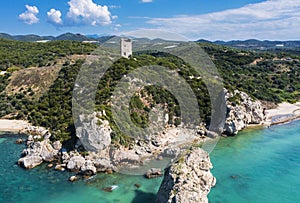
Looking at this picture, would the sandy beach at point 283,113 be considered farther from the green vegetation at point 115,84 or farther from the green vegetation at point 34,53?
the green vegetation at point 34,53

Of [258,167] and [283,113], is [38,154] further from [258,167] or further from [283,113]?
[283,113]

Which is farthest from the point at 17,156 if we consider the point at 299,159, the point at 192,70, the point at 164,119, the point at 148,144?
the point at 192,70

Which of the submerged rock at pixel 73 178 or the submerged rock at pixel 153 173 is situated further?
the submerged rock at pixel 153 173

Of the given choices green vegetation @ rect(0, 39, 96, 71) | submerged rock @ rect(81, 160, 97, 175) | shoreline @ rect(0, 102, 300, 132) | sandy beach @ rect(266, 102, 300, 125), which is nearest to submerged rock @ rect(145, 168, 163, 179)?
submerged rock @ rect(81, 160, 97, 175)

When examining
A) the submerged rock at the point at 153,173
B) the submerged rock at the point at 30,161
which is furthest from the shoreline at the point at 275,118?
the submerged rock at the point at 153,173

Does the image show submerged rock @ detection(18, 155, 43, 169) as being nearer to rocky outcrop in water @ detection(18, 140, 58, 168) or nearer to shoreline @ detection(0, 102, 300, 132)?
rocky outcrop in water @ detection(18, 140, 58, 168)

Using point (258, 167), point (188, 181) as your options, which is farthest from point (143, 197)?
point (258, 167)
